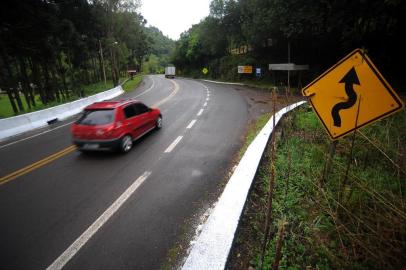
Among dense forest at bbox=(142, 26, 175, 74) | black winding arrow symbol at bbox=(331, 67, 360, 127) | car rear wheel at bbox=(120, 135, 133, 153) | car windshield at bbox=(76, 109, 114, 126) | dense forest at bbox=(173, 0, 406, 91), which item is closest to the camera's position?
black winding arrow symbol at bbox=(331, 67, 360, 127)

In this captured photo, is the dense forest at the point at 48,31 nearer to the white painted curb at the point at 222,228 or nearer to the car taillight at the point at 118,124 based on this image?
the car taillight at the point at 118,124

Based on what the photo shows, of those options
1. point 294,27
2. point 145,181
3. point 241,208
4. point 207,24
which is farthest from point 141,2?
point 241,208

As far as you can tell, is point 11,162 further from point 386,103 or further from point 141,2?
point 141,2

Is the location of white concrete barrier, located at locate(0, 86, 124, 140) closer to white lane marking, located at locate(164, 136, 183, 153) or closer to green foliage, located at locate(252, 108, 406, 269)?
white lane marking, located at locate(164, 136, 183, 153)

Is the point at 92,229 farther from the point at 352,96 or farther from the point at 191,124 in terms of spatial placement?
the point at 191,124

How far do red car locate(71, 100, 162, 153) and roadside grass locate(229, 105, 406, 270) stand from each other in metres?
4.93

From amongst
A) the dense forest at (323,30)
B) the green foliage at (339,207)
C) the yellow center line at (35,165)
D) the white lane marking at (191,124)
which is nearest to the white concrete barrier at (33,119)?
the yellow center line at (35,165)

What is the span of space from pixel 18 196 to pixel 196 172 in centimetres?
440

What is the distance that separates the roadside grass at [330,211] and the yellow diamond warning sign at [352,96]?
0.32 meters

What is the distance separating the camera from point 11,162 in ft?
26.9

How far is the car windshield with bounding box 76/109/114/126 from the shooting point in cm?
815

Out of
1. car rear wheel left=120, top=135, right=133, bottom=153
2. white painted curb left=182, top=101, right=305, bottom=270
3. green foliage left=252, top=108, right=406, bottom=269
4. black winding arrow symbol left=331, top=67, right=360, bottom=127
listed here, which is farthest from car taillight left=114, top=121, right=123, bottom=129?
black winding arrow symbol left=331, top=67, right=360, bottom=127

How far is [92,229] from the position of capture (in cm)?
453

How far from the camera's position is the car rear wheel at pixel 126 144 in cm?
830
